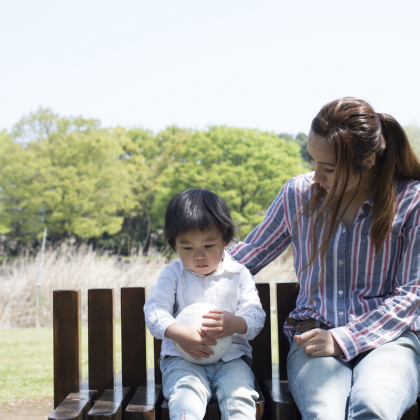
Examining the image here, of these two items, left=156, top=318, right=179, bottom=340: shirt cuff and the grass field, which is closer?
left=156, top=318, right=179, bottom=340: shirt cuff

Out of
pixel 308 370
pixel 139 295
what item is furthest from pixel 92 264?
pixel 308 370

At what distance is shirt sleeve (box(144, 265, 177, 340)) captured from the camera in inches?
74.5

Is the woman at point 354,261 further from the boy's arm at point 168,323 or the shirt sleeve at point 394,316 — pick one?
the boy's arm at point 168,323

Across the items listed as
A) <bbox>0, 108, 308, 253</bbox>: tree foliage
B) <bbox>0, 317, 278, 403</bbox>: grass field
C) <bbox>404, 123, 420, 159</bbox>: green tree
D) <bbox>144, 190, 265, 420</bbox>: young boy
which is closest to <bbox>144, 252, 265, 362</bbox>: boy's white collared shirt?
<bbox>144, 190, 265, 420</bbox>: young boy

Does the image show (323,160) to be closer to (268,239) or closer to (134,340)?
(268,239)

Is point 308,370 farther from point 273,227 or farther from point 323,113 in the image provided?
point 323,113

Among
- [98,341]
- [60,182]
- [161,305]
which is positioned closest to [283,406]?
[161,305]

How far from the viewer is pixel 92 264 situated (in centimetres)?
714

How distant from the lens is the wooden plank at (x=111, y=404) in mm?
1752

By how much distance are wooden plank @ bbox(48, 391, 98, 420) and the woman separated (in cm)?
84

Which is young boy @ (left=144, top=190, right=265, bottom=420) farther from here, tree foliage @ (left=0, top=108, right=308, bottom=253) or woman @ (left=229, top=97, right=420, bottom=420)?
tree foliage @ (left=0, top=108, right=308, bottom=253)

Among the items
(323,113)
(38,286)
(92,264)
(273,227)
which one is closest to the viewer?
(323,113)

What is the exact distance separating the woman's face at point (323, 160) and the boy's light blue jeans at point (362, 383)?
68 cm

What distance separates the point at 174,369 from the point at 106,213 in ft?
87.9
